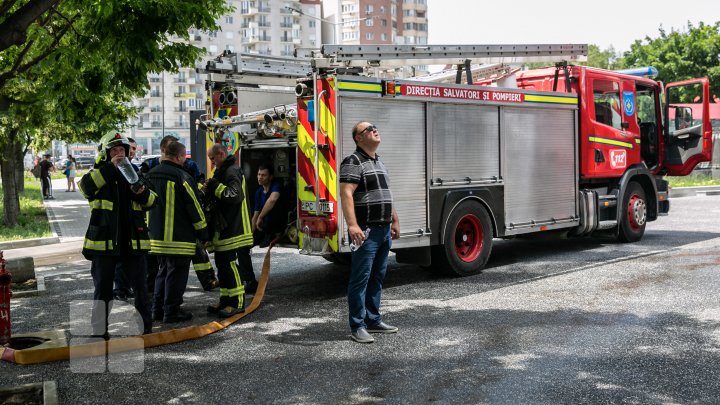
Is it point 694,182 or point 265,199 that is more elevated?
point 265,199

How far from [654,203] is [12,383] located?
983 centimetres

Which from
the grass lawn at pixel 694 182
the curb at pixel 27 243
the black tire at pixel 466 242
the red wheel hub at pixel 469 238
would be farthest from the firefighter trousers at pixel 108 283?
the grass lawn at pixel 694 182

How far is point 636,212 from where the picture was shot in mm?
11383

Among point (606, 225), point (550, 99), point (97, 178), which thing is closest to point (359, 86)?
point (97, 178)

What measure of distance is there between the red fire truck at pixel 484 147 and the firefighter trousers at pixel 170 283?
1.47 meters

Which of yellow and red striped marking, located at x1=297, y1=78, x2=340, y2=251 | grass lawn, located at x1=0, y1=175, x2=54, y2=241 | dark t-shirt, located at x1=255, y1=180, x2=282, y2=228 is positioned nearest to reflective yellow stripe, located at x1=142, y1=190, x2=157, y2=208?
yellow and red striped marking, located at x1=297, y1=78, x2=340, y2=251

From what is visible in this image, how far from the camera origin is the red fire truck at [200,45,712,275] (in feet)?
24.9

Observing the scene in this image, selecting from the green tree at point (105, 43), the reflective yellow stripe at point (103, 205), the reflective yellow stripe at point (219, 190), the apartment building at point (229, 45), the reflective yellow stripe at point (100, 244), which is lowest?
the reflective yellow stripe at point (100, 244)

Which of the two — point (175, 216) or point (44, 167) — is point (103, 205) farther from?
point (44, 167)

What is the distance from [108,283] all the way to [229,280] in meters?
1.25

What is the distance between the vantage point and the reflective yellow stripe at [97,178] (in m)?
5.80

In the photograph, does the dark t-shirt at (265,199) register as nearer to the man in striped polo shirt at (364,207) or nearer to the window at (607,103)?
the man in striped polo shirt at (364,207)

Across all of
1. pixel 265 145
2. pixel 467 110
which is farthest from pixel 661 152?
pixel 265 145

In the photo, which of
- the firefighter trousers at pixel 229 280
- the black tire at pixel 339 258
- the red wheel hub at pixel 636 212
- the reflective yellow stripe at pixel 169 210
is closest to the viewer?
the reflective yellow stripe at pixel 169 210
